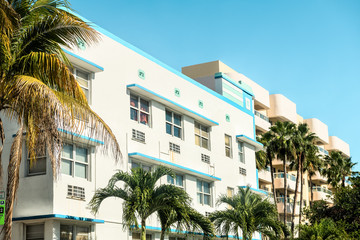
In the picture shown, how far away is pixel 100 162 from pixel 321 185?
57898 mm

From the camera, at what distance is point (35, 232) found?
23.7 meters

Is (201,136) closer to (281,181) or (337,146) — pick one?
(281,181)

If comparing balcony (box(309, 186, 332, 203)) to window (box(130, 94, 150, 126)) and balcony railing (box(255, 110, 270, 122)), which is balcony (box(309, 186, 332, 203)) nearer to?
balcony railing (box(255, 110, 270, 122))

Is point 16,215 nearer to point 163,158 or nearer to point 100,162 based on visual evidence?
point 100,162

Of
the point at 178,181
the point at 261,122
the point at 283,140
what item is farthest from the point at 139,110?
the point at 261,122

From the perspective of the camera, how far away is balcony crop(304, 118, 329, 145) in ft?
262

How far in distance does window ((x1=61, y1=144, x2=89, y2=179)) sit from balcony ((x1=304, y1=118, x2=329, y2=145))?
56643 mm

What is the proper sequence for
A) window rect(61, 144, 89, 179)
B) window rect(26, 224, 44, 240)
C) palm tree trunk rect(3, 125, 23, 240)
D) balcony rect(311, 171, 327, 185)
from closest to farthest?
palm tree trunk rect(3, 125, 23, 240) < window rect(26, 224, 44, 240) < window rect(61, 144, 89, 179) < balcony rect(311, 171, 327, 185)

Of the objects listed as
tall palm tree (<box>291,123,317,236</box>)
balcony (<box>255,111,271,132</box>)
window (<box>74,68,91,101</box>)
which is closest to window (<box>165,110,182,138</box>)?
window (<box>74,68,91,101</box>)

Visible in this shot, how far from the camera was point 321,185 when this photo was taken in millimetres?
79625

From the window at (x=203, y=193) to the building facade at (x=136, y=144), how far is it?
2.4 inches

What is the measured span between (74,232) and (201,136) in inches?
537

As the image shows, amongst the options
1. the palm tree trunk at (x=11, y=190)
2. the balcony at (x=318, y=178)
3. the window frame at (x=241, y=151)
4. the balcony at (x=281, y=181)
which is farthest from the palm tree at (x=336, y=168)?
the palm tree trunk at (x=11, y=190)

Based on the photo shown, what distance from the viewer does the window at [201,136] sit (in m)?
36.1
